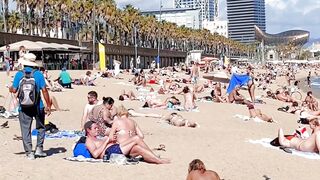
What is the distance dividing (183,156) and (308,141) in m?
2.45

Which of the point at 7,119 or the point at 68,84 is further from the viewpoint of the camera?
the point at 68,84

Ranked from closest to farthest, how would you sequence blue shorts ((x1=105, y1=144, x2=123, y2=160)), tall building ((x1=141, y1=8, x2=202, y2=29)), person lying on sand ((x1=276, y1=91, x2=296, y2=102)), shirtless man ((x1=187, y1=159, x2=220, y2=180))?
1. shirtless man ((x1=187, y1=159, x2=220, y2=180))
2. blue shorts ((x1=105, y1=144, x2=123, y2=160))
3. person lying on sand ((x1=276, y1=91, x2=296, y2=102))
4. tall building ((x1=141, y1=8, x2=202, y2=29))

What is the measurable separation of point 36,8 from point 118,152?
5409cm

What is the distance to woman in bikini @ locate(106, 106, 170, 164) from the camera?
320 inches

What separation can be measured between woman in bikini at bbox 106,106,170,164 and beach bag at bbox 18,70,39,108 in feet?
4.82

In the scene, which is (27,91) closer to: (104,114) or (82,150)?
(82,150)

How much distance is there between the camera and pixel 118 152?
320 inches

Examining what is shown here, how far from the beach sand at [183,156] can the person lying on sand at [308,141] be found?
368mm

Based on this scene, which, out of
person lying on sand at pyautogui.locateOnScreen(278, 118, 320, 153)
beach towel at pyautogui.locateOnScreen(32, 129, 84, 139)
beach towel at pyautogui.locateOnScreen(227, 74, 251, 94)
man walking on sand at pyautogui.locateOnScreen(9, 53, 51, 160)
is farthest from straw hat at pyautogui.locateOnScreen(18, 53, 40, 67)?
beach towel at pyautogui.locateOnScreen(227, 74, 251, 94)

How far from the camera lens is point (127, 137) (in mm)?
8391

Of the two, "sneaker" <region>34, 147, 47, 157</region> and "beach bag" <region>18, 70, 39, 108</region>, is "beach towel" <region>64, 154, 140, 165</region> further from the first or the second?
"beach bag" <region>18, 70, 39, 108</region>

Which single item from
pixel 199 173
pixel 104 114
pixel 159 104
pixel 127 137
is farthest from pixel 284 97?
pixel 199 173

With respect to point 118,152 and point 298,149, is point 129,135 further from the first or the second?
point 298,149

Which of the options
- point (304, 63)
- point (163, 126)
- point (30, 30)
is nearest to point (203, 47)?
point (304, 63)
